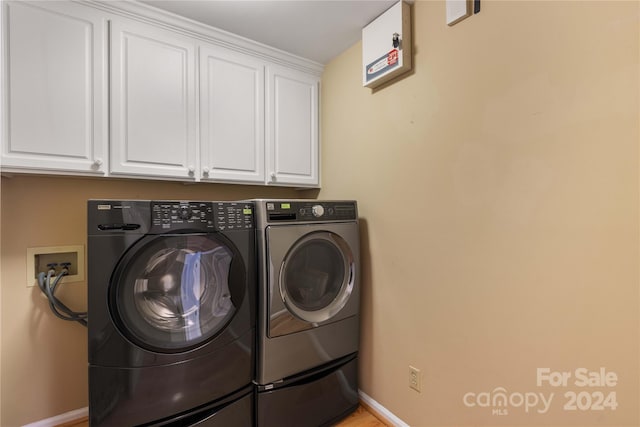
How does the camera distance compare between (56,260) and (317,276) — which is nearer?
(56,260)

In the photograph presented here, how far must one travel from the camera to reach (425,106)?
1.48 meters

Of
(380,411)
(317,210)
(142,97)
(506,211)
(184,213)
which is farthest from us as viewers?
(380,411)

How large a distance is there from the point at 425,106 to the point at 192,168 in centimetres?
133

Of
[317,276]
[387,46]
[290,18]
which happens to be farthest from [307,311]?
[290,18]

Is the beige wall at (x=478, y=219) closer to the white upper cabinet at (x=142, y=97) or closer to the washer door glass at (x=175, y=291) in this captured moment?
the white upper cabinet at (x=142, y=97)

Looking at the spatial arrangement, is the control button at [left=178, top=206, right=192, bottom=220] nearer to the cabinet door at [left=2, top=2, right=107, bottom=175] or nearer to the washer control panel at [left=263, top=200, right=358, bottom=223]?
the washer control panel at [left=263, top=200, right=358, bottom=223]

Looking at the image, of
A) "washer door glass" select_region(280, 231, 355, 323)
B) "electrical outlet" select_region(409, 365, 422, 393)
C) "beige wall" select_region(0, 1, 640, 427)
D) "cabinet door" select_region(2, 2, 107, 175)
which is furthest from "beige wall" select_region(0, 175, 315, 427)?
"electrical outlet" select_region(409, 365, 422, 393)

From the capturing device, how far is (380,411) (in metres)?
1.74

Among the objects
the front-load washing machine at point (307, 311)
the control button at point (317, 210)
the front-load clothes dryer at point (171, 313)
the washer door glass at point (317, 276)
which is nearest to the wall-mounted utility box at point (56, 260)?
the front-load clothes dryer at point (171, 313)

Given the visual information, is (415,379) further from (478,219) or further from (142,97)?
(142,97)

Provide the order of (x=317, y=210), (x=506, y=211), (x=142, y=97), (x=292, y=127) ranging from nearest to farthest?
(x=506, y=211) → (x=142, y=97) → (x=317, y=210) → (x=292, y=127)

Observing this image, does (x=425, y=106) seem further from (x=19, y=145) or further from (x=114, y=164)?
(x=19, y=145)

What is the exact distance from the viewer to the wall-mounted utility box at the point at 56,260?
152 centimetres

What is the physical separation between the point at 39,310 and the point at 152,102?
4.19 feet
